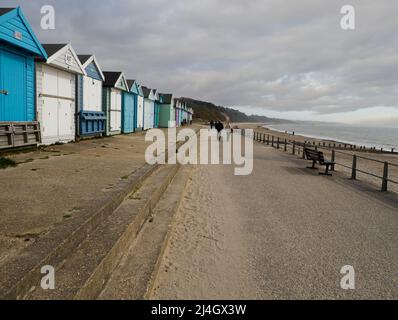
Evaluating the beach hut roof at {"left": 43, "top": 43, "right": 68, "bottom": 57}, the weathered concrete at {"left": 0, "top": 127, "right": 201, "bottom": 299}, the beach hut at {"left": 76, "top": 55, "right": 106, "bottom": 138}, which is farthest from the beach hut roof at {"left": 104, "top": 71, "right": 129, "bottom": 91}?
the weathered concrete at {"left": 0, "top": 127, "right": 201, "bottom": 299}

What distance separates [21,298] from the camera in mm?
2596

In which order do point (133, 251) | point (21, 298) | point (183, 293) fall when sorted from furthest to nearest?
point (133, 251) → point (183, 293) → point (21, 298)

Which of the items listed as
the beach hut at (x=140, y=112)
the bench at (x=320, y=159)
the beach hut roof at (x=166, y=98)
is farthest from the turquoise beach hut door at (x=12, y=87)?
the beach hut roof at (x=166, y=98)

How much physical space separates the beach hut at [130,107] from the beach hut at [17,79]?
1332 centimetres

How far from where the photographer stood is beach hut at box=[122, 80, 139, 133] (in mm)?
25188

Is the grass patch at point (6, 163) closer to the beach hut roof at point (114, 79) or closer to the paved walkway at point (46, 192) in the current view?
the paved walkway at point (46, 192)

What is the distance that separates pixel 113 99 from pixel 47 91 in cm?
978

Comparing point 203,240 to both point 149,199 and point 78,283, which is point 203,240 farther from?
point 78,283

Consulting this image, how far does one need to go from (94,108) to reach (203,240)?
51.1 ft

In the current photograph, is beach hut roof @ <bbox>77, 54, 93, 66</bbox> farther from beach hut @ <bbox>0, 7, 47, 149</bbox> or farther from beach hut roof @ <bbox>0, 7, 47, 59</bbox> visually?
beach hut roof @ <bbox>0, 7, 47, 59</bbox>

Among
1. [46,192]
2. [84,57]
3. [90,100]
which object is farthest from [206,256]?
[84,57]

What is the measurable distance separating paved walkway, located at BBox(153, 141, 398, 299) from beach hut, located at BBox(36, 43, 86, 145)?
7.99 m

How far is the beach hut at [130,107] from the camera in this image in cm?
2519
